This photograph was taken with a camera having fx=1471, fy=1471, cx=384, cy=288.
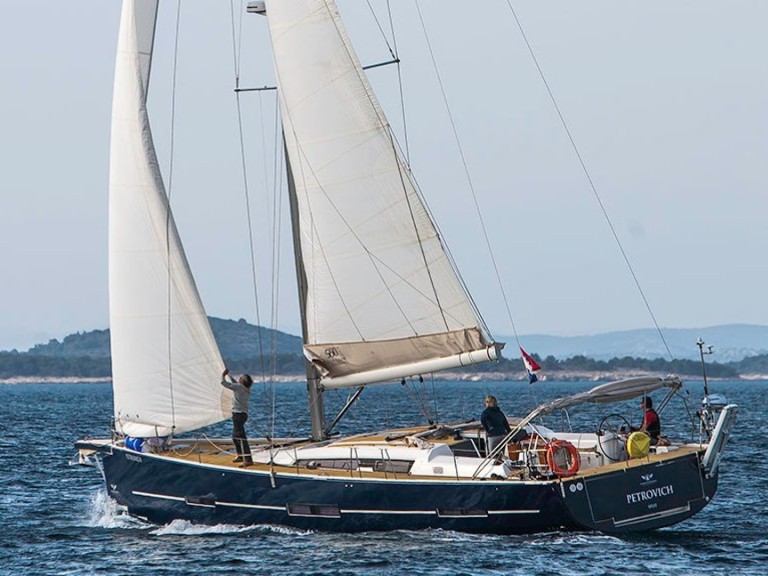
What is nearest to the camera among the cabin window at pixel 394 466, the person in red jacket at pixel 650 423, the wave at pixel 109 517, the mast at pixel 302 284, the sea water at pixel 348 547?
the sea water at pixel 348 547

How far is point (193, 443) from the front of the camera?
98.9ft

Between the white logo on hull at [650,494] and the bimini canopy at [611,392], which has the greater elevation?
the bimini canopy at [611,392]

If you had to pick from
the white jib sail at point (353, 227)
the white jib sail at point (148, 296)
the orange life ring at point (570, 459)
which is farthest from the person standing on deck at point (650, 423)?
the white jib sail at point (148, 296)

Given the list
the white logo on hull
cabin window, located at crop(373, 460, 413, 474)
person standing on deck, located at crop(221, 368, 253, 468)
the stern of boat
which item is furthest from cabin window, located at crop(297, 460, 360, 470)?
the white logo on hull

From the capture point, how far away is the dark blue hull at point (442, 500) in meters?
23.8

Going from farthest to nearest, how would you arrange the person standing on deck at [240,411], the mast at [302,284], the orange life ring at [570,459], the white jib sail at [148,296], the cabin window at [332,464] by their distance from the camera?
the white jib sail at [148,296] → the mast at [302,284] → the person standing on deck at [240,411] → the cabin window at [332,464] → the orange life ring at [570,459]

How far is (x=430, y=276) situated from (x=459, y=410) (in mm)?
55065

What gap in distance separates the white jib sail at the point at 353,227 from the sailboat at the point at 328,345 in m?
0.03

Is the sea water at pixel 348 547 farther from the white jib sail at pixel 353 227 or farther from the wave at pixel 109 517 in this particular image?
the white jib sail at pixel 353 227

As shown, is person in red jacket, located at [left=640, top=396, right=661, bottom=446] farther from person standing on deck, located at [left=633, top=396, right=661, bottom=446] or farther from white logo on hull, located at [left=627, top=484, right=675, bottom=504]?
white logo on hull, located at [left=627, top=484, right=675, bottom=504]

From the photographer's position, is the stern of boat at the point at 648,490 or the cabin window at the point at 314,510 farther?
the cabin window at the point at 314,510

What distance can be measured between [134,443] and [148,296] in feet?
9.73

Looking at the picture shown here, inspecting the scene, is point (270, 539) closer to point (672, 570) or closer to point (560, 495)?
point (560, 495)

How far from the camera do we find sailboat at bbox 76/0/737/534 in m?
25.0
